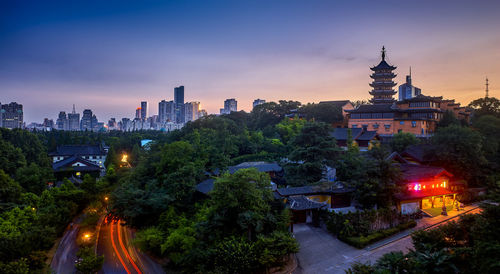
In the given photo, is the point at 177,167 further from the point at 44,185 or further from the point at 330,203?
the point at 44,185

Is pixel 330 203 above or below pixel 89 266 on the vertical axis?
above

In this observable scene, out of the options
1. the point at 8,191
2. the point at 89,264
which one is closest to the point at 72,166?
the point at 8,191

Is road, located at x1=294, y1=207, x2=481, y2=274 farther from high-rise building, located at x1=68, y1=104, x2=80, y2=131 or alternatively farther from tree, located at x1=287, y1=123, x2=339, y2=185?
high-rise building, located at x1=68, y1=104, x2=80, y2=131

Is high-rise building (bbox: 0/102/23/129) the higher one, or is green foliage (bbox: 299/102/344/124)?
high-rise building (bbox: 0/102/23/129)

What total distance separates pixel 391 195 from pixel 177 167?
15.7 metres

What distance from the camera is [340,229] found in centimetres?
1488

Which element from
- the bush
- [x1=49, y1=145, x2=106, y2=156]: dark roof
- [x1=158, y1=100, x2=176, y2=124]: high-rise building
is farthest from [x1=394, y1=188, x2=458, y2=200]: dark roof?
[x1=158, y1=100, x2=176, y2=124]: high-rise building

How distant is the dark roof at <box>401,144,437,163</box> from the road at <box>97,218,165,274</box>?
21.7 metres

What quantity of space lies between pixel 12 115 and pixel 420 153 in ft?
410

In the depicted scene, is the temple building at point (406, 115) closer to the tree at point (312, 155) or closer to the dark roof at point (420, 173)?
the dark roof at point (420, 173)

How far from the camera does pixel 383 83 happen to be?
45219 mm

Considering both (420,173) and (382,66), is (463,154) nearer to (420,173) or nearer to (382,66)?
(420,173)

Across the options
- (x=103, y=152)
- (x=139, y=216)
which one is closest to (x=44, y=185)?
(x=139, y=216)

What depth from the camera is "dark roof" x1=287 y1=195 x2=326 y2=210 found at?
15680mm
